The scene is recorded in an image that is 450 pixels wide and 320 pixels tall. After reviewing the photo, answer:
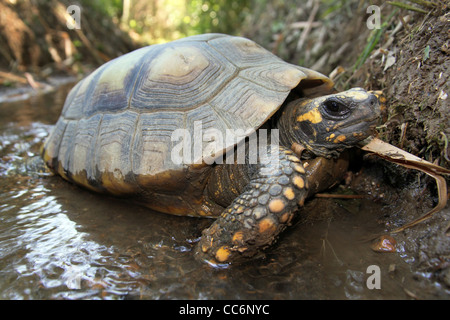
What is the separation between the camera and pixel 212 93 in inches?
103

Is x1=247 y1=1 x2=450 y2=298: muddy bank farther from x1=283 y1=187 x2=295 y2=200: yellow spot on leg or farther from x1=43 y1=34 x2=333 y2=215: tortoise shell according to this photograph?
x1=283 y1=187 x2=295 y2=200: yellow spot on leg

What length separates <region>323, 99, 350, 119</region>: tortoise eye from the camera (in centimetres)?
234

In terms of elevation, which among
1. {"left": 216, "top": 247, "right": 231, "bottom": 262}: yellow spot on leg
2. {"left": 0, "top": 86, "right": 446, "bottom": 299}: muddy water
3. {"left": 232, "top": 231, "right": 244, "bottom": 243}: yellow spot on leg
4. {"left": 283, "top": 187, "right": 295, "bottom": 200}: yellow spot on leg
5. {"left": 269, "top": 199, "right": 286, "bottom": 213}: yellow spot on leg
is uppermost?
{"left": 283, "top": 187, "right": 295, "bottom": 200}: yellow spot on leg

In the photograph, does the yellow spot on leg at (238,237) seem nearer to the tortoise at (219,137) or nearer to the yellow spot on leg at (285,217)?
the tortoise at (219,137)

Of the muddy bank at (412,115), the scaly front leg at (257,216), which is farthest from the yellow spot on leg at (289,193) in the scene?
the muddy bank at (412,115)

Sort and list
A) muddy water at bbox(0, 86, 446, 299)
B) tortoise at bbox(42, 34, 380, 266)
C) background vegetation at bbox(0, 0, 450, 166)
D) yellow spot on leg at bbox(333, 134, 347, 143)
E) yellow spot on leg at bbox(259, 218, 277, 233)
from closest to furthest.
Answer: muddy water at bbox(0, 86, 446, 299) < yellow spot on leg at bbox(259, 218, 277, 233) < tortoise at bbox(42, 34, 380, 266) < yellow spot on leg at bbox(333, 134, 347, 143) < background vegetation at bbox(0, 0, 450, 166)

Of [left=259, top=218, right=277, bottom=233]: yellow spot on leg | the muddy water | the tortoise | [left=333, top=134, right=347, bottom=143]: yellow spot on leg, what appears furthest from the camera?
[left=333, top=134, right=347, bottom=143]: yellow spot on leg

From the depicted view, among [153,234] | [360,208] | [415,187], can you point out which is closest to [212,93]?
[153,234]

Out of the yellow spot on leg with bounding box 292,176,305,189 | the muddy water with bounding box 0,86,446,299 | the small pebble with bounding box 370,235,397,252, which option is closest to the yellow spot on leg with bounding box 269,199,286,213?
the yellow spot on leg with bounding box 292,176,305,189

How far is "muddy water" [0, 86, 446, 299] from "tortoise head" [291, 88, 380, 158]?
62 centimetres

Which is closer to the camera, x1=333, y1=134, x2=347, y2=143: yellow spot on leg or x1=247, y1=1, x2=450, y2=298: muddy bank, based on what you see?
x1=247, y1=1, x2=450, y2=298: muddy bank

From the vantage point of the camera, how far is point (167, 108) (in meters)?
2.66
